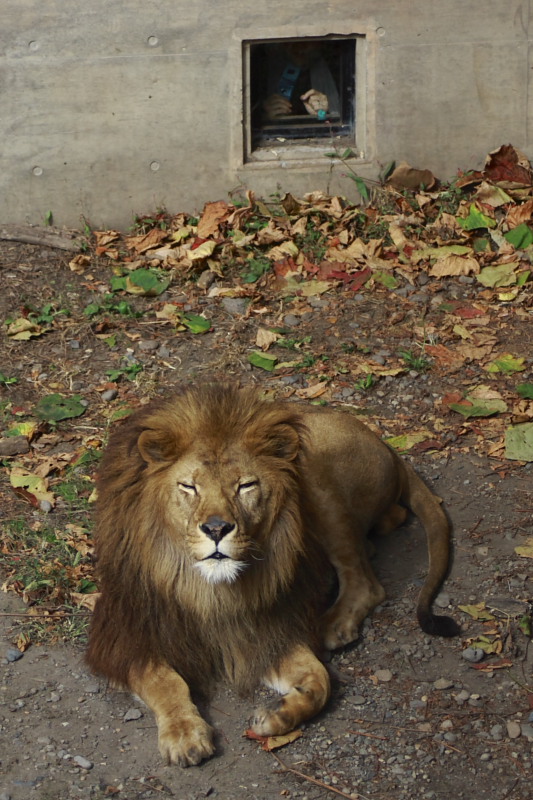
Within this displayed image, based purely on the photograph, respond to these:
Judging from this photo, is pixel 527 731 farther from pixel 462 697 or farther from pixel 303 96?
pixel 303 96

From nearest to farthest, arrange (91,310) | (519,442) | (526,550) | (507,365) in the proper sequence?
(526,550)
(519,442)
(507,365)
(91,310)

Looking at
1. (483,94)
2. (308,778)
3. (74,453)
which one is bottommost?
(308,778)

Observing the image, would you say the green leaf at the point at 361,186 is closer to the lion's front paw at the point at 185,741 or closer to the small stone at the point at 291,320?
the small stone at the point at 291,320

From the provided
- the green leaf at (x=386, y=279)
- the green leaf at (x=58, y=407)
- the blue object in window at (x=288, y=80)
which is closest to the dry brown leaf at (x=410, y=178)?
the green leaf at (x=386, y=279)

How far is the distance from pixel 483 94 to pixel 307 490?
374 centimetres

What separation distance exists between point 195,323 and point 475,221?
5.94 ft

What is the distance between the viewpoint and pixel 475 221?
6.51 meters

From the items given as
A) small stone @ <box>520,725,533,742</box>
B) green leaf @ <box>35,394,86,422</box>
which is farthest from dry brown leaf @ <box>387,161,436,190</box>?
small stone @ <box>520,725,533,742</box>

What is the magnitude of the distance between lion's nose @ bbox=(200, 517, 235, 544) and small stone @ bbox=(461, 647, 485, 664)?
1.10 metres

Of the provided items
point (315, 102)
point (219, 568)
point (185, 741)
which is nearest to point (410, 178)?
point (315, 102)

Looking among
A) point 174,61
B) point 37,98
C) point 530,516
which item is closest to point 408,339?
point 530,516

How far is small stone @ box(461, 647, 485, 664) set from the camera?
371cm

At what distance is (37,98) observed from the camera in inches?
→ 253

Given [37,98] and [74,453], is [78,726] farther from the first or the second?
[37,98]
